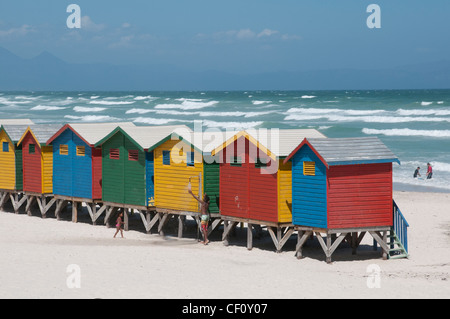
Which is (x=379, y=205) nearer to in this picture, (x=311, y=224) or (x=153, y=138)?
(x=311, y=224)

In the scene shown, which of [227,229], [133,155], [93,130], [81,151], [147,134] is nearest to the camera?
[227,229]

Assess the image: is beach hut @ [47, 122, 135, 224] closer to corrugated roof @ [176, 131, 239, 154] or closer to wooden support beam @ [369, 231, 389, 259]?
corrugated roof @ [176, 131, 239, 154]

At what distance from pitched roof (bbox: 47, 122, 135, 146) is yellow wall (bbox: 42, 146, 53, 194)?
0.66 m

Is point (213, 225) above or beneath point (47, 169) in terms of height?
beneath

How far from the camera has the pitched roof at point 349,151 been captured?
21484 mm

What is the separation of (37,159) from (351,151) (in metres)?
13.9

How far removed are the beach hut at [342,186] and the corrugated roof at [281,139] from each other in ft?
2.37

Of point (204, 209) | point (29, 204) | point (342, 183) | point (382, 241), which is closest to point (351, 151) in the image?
point (342, 183)

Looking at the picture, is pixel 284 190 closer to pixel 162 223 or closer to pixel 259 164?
pixel 259 164

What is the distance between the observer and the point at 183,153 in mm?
25516

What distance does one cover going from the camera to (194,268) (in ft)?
70.0
